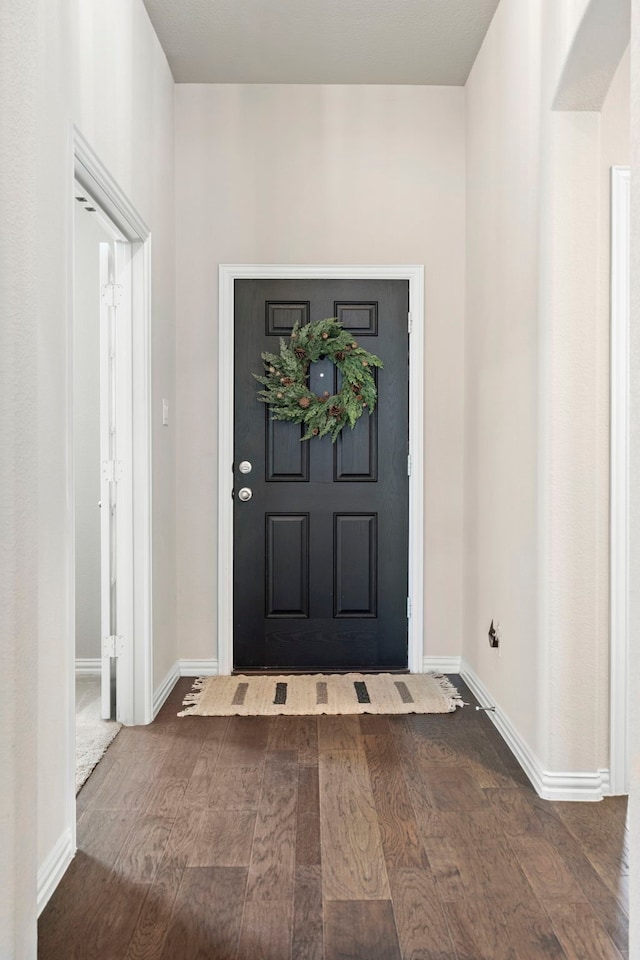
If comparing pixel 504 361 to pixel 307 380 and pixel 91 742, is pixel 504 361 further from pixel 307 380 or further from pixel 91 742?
pixel 91 742

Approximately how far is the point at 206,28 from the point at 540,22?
4.96 feet

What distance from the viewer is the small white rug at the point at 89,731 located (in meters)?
2.88

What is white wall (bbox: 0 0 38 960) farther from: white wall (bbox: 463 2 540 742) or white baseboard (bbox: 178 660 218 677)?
white baseboard (bbox: 178 660 218 677)

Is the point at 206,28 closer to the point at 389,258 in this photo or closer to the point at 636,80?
the point at 389,258

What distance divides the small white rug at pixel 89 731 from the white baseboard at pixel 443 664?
158 centimetres

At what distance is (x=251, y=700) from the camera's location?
3.63 m

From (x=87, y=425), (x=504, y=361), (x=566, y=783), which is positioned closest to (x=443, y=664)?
(x=566, y=783)

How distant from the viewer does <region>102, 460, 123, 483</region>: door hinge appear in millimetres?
3318

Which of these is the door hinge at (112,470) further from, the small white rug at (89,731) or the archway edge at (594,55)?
the archway edge at (594,55)

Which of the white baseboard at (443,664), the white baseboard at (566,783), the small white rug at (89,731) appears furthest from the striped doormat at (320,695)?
the white baseboard at (566,783)

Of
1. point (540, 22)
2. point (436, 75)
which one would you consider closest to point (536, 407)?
point (540, 22)

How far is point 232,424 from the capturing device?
4098 mm

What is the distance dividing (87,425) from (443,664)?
2.14 meters

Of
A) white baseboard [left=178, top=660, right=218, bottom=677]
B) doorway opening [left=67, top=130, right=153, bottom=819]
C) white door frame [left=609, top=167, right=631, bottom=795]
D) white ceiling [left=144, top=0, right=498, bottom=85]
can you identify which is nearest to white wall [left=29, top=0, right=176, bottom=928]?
doorway opening [left=67, top=130, right=153, bottom=819]
